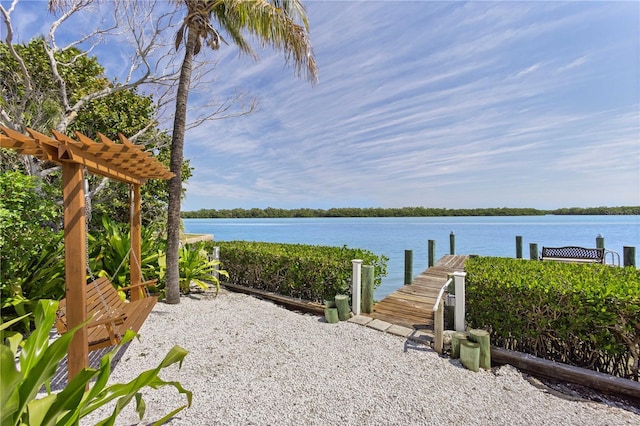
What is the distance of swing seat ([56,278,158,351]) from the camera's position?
2.93m

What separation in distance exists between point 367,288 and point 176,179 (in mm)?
4138

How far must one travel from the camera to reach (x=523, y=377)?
130 inches

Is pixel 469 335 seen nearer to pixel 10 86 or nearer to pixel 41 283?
pixel 41 283

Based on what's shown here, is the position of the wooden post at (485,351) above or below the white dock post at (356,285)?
below

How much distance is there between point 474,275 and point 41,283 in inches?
248

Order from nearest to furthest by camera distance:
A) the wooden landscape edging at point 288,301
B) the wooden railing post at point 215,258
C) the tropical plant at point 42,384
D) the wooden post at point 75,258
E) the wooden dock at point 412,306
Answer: the tropical plant at point 42,384, the wooden post at point 75,258, the wooden dock at point 412,306, the wooden landscape edging at point 288,301, the wooden railing post at point 215,258

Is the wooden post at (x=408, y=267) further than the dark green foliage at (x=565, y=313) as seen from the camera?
Yes

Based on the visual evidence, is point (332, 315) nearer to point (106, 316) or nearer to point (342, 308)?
point (342, 308)

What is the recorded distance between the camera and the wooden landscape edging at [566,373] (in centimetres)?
295

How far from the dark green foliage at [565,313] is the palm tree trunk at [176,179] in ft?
16.7

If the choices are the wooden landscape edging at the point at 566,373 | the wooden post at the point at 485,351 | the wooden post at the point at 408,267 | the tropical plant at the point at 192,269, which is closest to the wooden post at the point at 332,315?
the wooden post at the point at 485,351

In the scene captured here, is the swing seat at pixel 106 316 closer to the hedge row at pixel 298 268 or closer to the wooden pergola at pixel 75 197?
the wooden pergola at pixel 75 197

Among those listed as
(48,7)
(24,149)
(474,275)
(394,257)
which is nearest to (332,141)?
(394,257)

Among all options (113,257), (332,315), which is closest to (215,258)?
(113,257)
